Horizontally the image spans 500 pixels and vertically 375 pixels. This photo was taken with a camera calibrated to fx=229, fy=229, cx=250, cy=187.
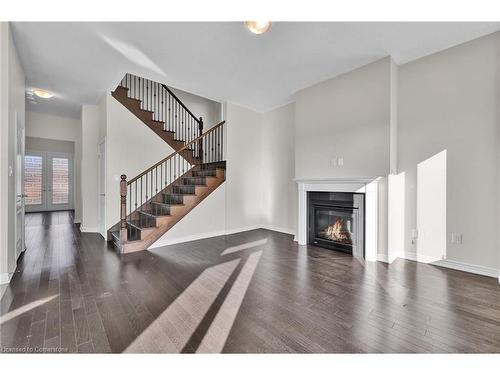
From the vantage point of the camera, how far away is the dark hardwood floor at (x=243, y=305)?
163 cm

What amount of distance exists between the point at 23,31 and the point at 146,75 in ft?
4.98

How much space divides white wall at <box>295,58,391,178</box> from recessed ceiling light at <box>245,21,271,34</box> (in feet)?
6.09

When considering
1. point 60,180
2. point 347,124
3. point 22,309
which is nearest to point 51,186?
point 60,180

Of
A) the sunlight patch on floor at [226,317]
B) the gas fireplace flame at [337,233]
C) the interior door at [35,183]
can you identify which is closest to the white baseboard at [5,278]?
the sunlight patch on floor at [226,317]

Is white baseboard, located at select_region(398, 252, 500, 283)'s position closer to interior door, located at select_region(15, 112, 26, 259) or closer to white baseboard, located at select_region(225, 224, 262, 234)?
white baseboard, located at select_region(225, 224, 262, 234)

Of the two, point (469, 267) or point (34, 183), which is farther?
point (34, 183)

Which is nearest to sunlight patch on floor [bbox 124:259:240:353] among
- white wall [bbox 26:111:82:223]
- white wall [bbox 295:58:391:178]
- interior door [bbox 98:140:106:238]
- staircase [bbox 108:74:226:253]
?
staircase [bbox 108:74:226:253]

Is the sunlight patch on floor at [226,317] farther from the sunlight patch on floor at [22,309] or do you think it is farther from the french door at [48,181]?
the french door at [48,181]

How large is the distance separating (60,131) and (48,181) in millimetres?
2981

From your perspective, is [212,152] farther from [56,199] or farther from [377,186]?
[56,199]

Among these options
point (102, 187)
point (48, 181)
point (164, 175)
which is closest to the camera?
point (102, 187)

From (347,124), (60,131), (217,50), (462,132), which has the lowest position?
(462,132)

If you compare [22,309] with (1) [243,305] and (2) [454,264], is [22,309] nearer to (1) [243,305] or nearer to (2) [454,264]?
(1) [243,305]

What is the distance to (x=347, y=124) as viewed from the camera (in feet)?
12.4
